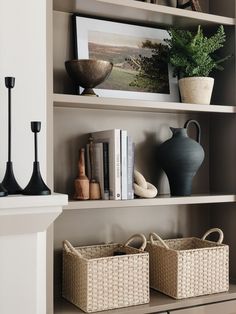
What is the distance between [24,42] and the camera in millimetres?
1766

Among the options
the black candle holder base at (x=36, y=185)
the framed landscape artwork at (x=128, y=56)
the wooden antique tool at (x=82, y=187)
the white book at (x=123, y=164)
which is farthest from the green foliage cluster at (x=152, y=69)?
the black candle holder base at (x=36, y=185)

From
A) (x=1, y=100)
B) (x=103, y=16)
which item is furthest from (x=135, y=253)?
(x=103, y=16)

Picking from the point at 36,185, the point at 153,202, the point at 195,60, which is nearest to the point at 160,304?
the point at 153,202

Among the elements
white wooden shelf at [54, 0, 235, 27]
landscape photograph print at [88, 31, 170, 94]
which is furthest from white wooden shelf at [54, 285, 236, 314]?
white wooden shelf at [54, 0, 235, 27]

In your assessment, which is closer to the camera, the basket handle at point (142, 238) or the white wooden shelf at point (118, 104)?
the white wooden shelf at point (118, 104)

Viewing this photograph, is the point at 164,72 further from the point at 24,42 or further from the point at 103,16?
the point at 24,42

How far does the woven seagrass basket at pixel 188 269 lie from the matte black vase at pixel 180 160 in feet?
0.85

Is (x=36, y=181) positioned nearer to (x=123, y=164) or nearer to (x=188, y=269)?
(x=123, y=164)

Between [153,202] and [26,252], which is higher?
[153,202]

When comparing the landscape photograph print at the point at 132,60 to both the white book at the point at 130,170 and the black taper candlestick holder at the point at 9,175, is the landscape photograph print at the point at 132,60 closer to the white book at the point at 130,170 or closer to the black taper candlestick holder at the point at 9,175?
the white book at the point at 130,170

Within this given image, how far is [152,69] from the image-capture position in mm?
2363

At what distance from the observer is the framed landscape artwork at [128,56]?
2.20 meters

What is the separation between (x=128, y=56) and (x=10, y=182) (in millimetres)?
960

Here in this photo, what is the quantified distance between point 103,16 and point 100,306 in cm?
130
